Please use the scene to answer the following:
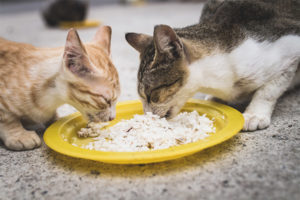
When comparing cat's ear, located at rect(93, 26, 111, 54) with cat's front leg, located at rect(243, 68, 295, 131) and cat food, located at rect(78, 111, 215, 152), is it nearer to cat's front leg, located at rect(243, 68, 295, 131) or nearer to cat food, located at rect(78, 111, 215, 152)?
cat food, located at rect(78, 111, 215, 152)

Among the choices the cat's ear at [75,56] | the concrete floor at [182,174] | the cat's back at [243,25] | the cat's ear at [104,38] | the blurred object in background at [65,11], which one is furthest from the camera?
the blurred object in background at [65,11]

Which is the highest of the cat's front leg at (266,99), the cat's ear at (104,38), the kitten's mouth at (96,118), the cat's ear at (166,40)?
the cat's ear at (166,40)

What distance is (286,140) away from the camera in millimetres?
1540

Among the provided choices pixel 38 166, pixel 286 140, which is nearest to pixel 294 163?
pixel 286 140

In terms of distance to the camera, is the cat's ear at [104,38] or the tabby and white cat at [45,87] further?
the cat's ear at [104,38]

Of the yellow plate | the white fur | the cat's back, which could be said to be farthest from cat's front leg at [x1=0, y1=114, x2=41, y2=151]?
the cat's back

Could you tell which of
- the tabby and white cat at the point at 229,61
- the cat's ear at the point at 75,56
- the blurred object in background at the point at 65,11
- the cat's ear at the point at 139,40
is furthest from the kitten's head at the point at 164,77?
the blurred object in background at the point at 65,11

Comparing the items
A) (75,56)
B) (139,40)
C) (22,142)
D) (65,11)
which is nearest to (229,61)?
(139,40)

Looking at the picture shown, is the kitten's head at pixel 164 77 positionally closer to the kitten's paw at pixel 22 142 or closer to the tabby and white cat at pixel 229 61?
the tabby and white cat at pixel 229 61

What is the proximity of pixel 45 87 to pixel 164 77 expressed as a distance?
2.30 feet

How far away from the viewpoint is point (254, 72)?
1771mm

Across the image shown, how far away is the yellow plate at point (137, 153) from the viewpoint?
1.28 meters

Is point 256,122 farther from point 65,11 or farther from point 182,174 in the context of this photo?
point 65,11

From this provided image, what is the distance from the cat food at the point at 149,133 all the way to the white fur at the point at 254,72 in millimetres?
217
